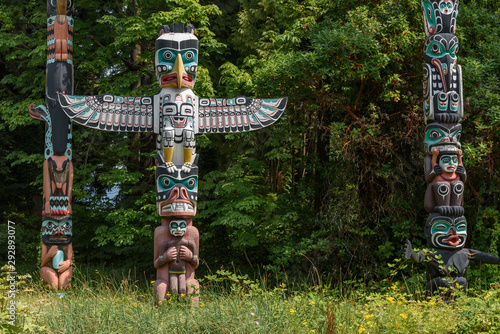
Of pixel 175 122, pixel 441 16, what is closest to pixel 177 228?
pixel 175 122

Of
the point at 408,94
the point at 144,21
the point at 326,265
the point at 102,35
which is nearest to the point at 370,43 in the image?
the point at 408,94

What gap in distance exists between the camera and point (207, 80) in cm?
1082

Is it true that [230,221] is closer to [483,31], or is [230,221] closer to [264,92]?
[264,92]

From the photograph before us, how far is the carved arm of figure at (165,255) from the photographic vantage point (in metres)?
6.59

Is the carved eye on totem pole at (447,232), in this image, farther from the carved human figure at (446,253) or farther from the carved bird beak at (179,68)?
the carved bird beak at (179,68)

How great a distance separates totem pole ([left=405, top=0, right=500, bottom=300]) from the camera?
22.2 ft

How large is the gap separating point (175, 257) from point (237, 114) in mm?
2248

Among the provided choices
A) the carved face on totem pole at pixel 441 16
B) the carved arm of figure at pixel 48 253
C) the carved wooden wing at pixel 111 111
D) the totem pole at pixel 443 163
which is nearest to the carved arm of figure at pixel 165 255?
the carved wooden wing at pixel 111 111

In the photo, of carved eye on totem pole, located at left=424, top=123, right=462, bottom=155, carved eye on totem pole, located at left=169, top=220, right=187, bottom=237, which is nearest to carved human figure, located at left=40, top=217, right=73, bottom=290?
carved eye on totem pole, located at left=169, top=220, right=187, bottom=237

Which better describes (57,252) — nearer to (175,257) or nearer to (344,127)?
(175,257)

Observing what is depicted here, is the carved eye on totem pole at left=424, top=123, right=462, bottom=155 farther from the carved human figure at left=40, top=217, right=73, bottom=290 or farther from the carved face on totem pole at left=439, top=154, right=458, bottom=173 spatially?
the carved human figure at left=40, top=217, right=73, bottom=290

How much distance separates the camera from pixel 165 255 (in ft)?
21.7

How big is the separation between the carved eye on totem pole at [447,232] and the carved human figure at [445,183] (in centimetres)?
23

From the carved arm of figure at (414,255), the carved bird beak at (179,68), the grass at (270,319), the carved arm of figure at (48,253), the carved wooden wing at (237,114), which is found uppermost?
the carved bird beak at (179,68)
